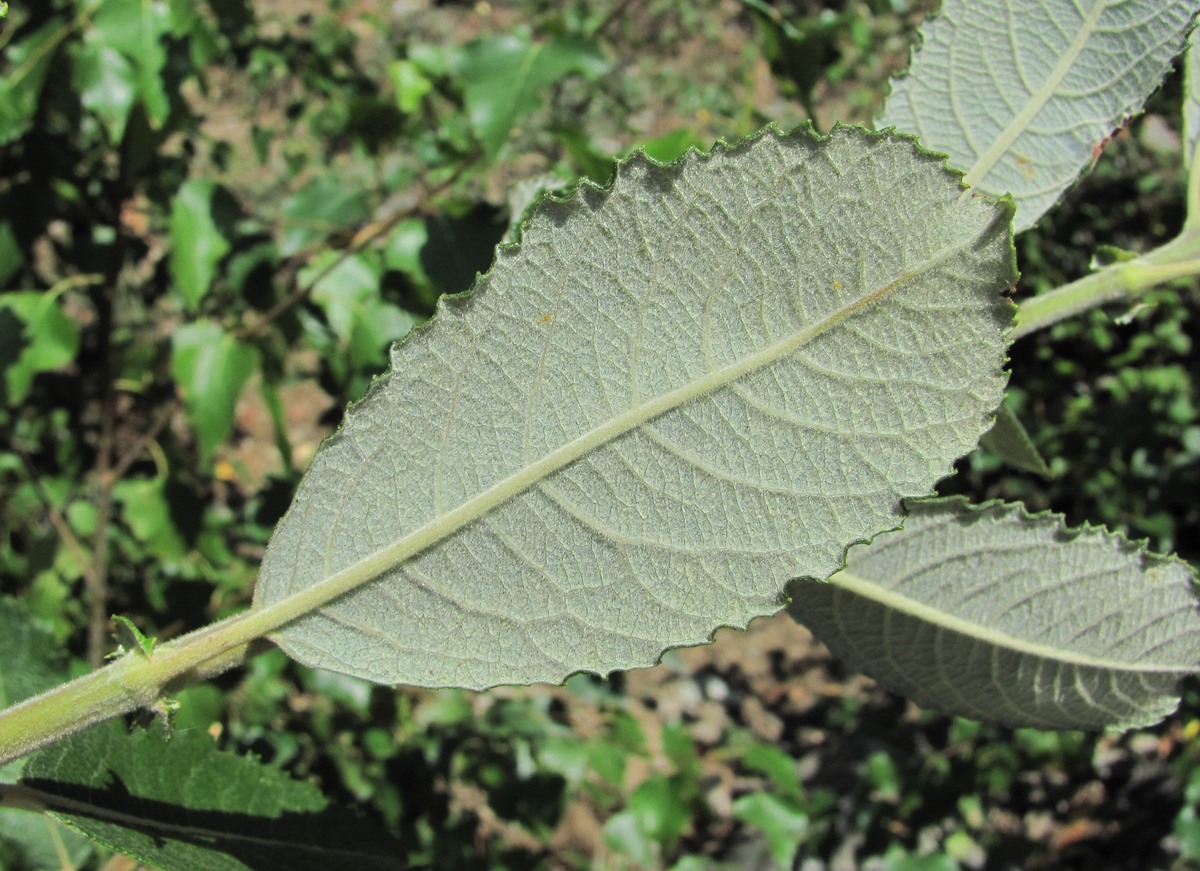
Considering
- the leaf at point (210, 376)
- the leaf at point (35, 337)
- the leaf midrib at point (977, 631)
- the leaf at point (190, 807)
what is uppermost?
the leaf at point (35, 337)

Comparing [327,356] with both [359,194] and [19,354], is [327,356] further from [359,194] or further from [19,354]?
[19,354]

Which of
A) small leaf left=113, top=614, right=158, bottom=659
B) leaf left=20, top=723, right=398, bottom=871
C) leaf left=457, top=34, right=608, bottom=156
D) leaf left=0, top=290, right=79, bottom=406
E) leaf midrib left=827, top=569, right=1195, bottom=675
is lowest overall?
leaf left=20, top=723, right=398, bottom=871

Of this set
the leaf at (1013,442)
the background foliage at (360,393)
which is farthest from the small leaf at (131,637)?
the leaf at (1013,442)

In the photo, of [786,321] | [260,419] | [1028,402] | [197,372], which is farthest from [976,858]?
[260,419]

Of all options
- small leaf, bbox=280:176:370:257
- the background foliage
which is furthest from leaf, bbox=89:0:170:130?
small leaf, bbox=280:176:370:257

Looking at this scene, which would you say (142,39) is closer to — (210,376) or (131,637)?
(210,376)

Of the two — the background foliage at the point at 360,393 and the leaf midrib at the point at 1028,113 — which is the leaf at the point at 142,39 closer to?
the background foliage at the point at 360,393

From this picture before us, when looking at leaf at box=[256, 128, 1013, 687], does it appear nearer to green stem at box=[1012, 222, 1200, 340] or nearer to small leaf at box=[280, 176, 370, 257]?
green stem at box=[1012, 222, 1200, 340]
